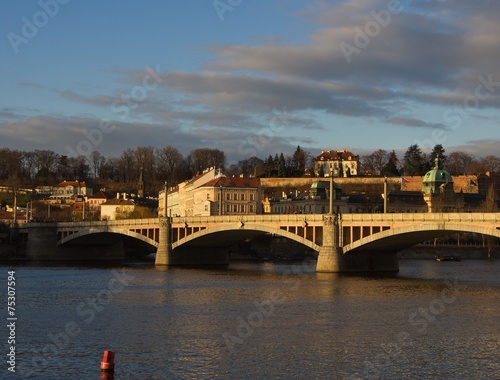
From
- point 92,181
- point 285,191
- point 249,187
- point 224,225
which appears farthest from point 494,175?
point 224,225

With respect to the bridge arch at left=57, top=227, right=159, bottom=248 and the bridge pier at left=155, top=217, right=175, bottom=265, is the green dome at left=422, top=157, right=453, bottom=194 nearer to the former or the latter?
the bridge arch at left=57, top=227, right=159, bottom=248

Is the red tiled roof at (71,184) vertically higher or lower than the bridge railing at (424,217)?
higher

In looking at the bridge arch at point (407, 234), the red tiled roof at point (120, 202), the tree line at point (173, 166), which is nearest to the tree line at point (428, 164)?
the tree line at point (173, 166)

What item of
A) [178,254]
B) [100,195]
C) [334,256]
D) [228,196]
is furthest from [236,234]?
[100,195]

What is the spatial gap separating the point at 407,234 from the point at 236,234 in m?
20.6

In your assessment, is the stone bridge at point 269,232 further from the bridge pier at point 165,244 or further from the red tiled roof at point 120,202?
the red tiled roof at point 120,202

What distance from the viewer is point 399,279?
65875 millimetres

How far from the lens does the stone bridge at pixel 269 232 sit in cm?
6266

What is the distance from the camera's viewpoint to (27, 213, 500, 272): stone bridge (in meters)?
62.7

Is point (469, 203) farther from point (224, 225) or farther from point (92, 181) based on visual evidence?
point (92, 181)

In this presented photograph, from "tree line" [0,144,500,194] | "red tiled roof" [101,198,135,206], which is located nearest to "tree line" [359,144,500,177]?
"tree line" [0,144,500,194]

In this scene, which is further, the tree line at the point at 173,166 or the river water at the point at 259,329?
the tree line at the point at 173,166

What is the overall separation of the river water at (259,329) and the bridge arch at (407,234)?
12.1 feet

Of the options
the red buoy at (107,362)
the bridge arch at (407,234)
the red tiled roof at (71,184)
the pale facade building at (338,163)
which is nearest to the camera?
the red buoy at (107,362)
